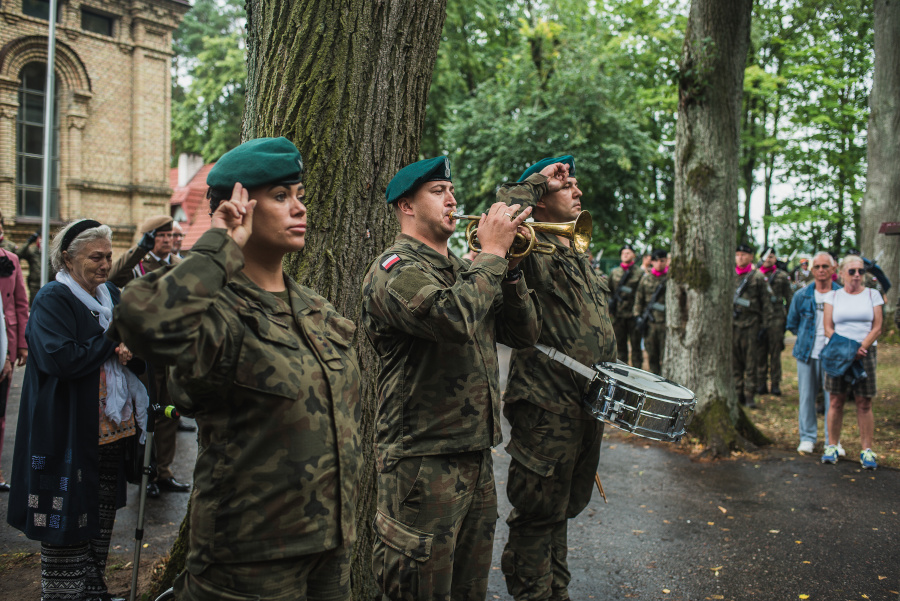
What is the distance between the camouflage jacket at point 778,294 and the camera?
1019 cm

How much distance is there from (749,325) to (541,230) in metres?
7.19

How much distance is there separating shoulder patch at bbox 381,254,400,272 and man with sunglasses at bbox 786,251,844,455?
5641 mm

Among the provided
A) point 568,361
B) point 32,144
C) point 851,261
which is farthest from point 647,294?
point 32,144

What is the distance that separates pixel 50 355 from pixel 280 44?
71.2 inches

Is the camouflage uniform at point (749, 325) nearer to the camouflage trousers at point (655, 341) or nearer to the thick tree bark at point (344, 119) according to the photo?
the camouflage trousers at point (655, 341)

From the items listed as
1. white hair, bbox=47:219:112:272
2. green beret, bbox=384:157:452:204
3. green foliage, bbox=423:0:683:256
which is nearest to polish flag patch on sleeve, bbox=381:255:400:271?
green beret, bbox=384:157:452:204

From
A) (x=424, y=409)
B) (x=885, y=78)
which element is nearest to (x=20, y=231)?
(x=424, y=409)

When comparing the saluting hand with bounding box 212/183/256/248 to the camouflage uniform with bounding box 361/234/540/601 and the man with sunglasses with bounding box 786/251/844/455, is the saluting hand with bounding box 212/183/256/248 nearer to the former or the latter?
the camouflage uniform with bounding box 361/234/540/601

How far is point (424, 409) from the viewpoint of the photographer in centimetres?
293

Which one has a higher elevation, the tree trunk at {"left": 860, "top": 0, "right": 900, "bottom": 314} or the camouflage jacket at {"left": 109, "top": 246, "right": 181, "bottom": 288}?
the tree trunk at {"left": 860, "top": 0, "right": 900, "bottom": 314}

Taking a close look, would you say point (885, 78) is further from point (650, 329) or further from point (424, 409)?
point (424, 409)

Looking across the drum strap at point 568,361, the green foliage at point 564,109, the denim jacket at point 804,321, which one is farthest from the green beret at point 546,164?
the green foliage at point 564,109

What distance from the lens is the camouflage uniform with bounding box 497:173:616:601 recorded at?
354 cm

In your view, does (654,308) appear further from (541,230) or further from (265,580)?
(265,580)
